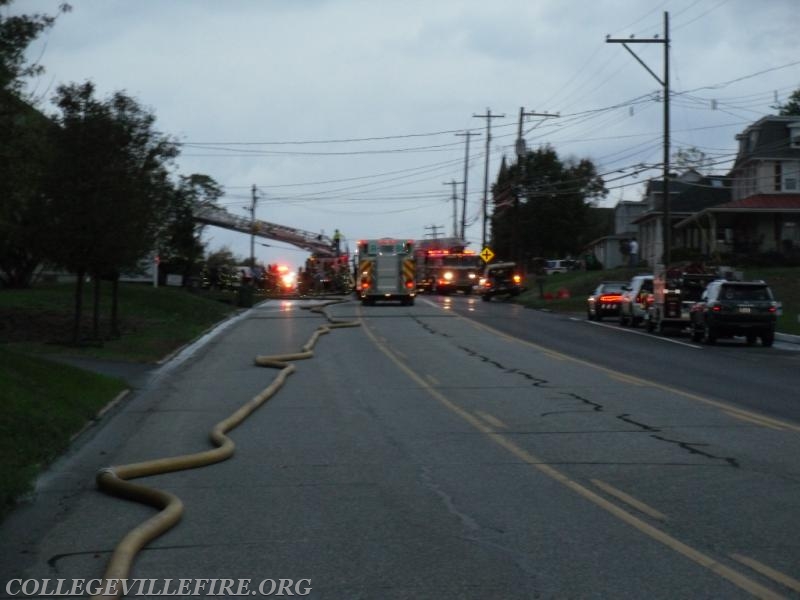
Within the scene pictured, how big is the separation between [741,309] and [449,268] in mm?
46206

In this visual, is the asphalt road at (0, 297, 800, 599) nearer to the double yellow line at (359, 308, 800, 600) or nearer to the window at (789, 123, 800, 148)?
the double yellow line at (359, 308, 800, 600)

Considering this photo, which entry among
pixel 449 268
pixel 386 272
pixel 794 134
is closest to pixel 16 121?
pixel 386 272

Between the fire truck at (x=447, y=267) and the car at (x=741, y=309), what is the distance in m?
44.9

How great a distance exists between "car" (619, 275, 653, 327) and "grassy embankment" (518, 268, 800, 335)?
4.65m

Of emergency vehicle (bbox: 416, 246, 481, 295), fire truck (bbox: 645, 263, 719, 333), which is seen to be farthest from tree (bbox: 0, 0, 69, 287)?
emergency vehicle (bbox: 416, 246, 481, 295)

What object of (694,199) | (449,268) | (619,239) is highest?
(694,199)

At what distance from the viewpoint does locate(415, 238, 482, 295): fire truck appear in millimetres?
78750

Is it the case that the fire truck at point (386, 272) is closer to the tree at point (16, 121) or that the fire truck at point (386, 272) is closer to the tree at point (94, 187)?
the tree at point (94, 187)

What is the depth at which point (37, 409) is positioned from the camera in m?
14.9

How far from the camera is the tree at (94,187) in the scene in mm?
27625

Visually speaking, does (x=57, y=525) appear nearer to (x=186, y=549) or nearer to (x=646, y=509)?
(x=186, y=549)

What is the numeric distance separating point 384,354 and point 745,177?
46.4m

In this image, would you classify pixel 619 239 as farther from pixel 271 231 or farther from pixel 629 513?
pixel 629 513

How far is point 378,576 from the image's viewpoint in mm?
7797
